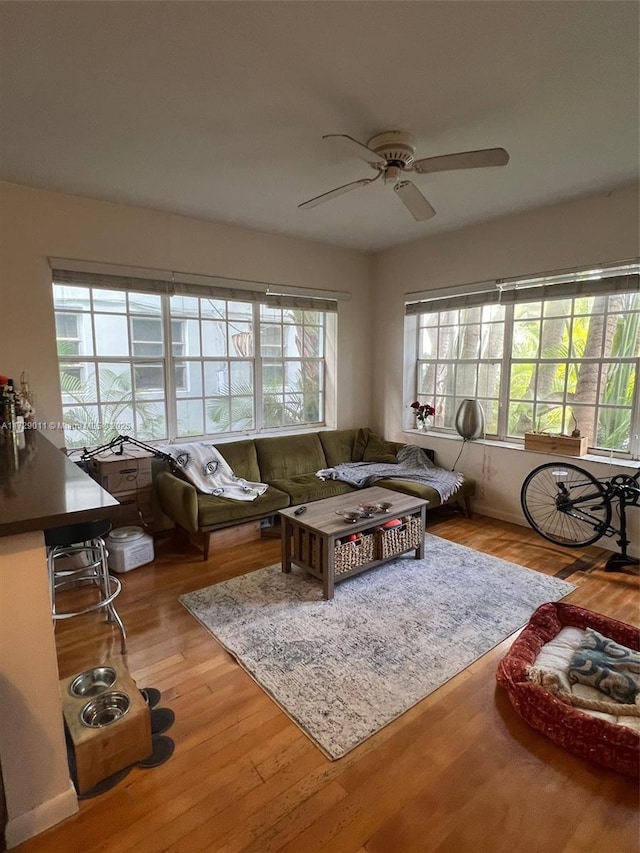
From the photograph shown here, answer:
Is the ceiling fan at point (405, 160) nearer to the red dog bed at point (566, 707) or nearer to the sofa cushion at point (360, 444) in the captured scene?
the red dog bed at point (566, 707)

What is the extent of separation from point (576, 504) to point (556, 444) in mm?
515

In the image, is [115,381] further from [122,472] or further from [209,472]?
[209,472]

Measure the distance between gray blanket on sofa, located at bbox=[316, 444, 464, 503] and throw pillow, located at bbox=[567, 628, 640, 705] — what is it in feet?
6.12

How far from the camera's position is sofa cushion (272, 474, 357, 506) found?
12.9 feet

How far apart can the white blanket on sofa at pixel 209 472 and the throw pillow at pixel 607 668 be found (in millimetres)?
2432

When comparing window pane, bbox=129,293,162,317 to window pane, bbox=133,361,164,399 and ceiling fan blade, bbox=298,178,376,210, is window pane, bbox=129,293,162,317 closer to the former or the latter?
window pane, bbox=133,361,164,399

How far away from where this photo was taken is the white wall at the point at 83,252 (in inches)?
126

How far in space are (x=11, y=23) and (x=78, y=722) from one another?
2545mm

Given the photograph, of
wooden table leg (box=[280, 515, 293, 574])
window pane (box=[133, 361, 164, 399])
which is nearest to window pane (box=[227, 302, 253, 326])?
window pane (box=[133, 361, 164, 399])

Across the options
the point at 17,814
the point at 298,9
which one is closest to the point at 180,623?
the point at 17,814

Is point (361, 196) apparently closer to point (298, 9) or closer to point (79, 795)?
point (298, 9)

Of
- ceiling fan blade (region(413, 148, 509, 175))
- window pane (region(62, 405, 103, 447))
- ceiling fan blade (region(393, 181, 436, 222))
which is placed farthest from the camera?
window pane (region(62, 405, 103, 447))

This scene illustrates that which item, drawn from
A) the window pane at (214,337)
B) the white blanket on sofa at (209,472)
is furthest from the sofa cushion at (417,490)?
the window pane at (214,337)

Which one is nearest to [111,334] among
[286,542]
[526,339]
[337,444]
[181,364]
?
[181,364]
